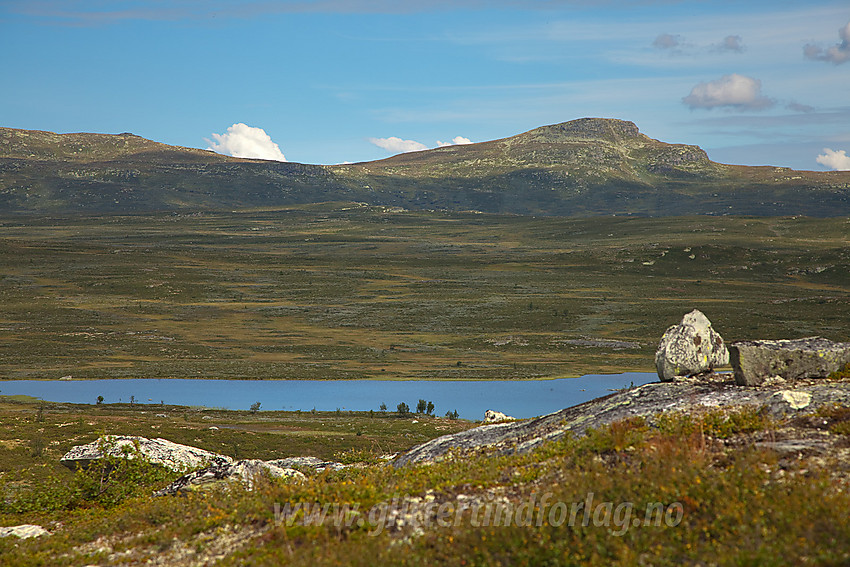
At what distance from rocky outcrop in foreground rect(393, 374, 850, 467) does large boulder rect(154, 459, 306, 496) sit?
370 cm

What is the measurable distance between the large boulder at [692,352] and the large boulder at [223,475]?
10.5m

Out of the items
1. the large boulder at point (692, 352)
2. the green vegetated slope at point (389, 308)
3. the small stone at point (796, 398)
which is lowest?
the green vegetated slope at point (389, 308)

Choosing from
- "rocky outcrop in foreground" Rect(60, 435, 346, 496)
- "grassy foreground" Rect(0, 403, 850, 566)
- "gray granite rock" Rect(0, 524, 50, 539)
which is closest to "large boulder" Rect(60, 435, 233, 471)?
"rocky outcrop in foreground" Rect(60, 435, 346, 496)

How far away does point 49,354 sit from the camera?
76.2m

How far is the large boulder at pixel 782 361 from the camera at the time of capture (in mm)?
16688

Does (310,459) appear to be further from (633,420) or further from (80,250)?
(80,250)

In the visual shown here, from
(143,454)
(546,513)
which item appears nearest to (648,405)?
(546,513)

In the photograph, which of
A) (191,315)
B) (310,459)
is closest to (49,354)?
(191,315)

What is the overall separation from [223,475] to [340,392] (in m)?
47.4

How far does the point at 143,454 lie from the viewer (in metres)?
21.9

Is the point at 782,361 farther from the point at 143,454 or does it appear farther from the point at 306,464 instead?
the point at 143,454

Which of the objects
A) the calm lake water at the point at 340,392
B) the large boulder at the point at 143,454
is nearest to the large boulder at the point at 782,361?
the large boulder at the point at 143,454

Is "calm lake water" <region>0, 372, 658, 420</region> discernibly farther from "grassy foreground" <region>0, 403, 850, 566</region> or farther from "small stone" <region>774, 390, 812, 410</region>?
"grassy foreground" <region>0, 403, 850, 566</region>

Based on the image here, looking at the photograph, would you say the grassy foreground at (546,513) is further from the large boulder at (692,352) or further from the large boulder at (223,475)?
the large boulder at (692,352)
